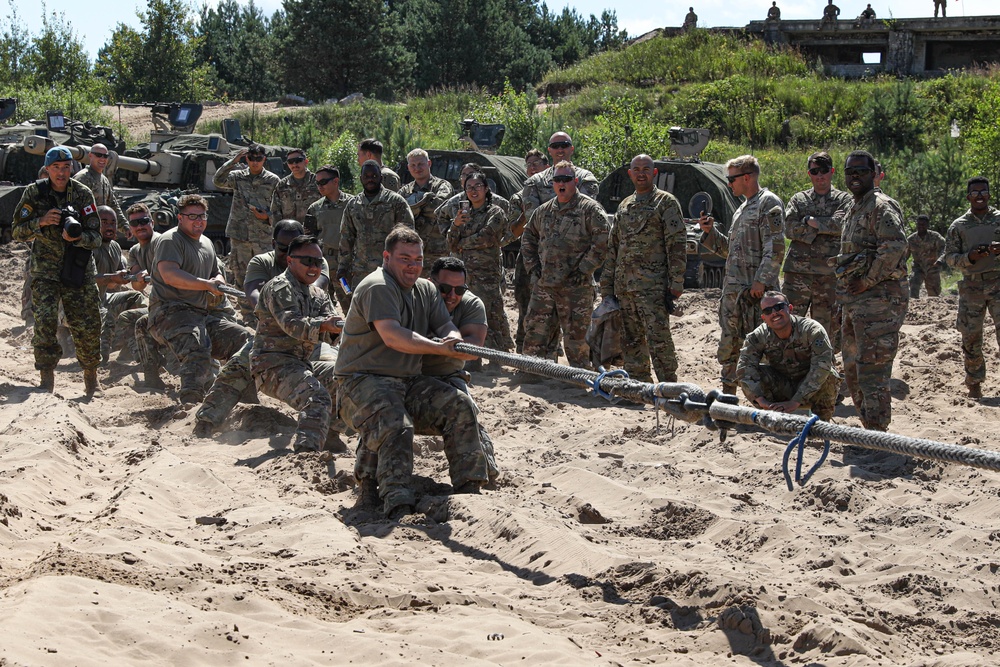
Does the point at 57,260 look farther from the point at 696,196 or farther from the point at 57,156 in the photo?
the point at 696,196

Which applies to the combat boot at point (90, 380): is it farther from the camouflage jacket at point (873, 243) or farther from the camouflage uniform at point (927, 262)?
the camouflage uniform at point (927, 262)

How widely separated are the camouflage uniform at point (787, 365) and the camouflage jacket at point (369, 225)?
13.4ft

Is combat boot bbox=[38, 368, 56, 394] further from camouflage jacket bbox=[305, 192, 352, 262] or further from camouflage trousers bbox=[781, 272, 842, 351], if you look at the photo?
camouflage trousers bbox=[781, 272, 842, 351]

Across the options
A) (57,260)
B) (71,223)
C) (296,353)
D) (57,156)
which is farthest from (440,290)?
(57,156)

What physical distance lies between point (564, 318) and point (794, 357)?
2802 mm

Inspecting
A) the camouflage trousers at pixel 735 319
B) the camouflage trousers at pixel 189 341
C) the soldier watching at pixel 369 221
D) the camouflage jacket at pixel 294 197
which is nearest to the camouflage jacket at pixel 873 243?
the camouflage trousers at pixel 735 319

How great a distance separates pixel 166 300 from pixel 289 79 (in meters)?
40.3

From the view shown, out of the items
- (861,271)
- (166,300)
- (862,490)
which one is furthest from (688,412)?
(166,300)

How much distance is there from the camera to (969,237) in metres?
10.7

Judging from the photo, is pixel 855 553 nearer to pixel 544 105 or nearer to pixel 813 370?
pixel 813 370

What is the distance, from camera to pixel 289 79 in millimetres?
48125

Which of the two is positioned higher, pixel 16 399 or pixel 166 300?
pixel 166 300

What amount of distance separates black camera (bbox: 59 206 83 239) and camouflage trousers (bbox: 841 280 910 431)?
248 inches

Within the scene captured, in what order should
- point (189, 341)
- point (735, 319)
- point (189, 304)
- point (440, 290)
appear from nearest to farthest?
point (440, 290)
point (735, 319)
point (189, 341)
point (189, 304)
